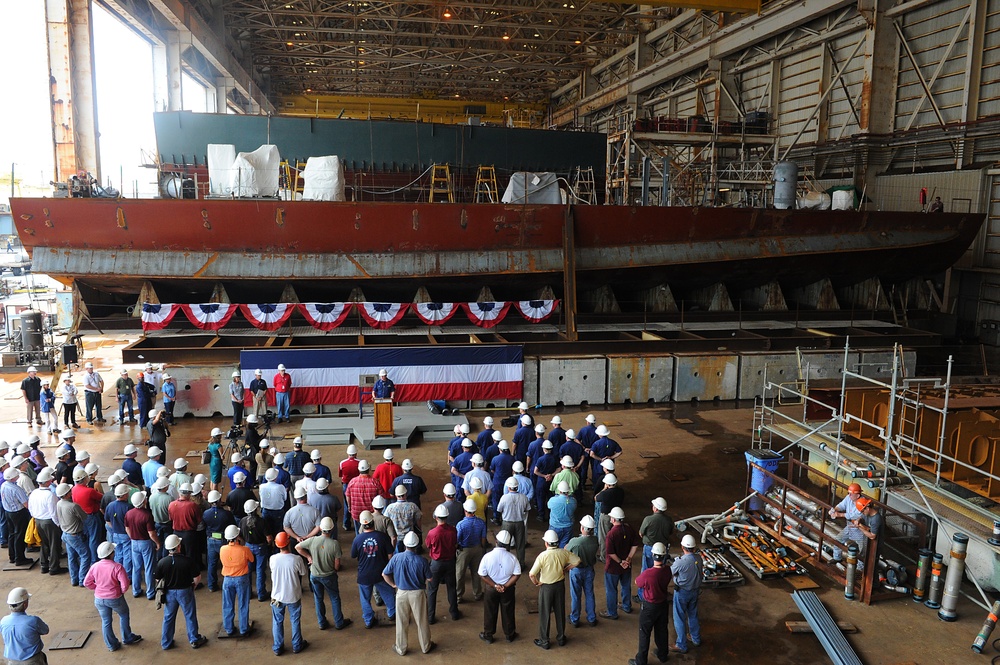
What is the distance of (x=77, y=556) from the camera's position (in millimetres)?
8016

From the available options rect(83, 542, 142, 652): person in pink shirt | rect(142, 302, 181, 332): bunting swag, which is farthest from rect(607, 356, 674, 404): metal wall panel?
rect(83, 542, 142, 652): person in pink shirt

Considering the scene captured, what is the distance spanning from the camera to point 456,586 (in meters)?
7.61

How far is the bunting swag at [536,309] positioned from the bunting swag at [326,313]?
444 centimetres

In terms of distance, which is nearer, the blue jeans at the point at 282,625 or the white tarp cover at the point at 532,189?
the blue jeans at the point at 282,625

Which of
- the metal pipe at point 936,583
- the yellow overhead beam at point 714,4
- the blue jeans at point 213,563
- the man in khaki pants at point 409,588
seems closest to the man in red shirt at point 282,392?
the blue jeans at point 213,563

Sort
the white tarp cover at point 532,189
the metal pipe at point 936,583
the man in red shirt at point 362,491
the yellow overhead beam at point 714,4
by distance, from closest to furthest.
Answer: the metal pipe at point 936,583 → the man in red shirt at point 362,491 → the white tarp cover at point 532,189 → the yellow overhead beam at point 714,4

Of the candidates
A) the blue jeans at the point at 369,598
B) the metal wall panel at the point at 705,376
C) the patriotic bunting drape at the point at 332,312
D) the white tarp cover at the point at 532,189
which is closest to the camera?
the blue jeans at the point at 369,598

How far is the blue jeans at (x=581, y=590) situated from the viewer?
7.11 metres

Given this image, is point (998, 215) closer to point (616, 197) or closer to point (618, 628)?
point (616, 197)

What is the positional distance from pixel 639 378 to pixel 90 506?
12.3 meters

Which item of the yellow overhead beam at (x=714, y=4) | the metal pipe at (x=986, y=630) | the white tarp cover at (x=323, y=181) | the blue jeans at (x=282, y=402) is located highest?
the yellow overhead beam at (x=714, y=4)

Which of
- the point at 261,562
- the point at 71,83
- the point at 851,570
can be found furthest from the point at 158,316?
the point at 851,570

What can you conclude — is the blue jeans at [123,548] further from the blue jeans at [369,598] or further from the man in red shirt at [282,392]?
the man in red shirt at [282,392]

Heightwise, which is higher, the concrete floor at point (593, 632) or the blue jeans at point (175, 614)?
the blue jeans at point (175, 614)
